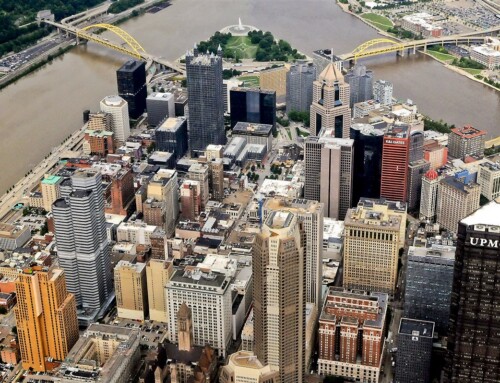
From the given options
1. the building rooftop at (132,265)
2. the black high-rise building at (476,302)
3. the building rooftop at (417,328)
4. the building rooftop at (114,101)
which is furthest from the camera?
the building rooftop at (114,101)

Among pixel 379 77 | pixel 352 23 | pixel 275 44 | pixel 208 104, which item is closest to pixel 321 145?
pixel 208 104

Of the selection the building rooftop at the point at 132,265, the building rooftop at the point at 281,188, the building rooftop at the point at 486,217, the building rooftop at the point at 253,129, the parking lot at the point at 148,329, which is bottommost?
the parking lot at the point at 148,329

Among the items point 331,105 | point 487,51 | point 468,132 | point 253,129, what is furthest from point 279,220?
point 487,51

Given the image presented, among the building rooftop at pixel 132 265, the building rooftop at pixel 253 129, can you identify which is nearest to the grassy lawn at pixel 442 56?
the building rooftop at pixel 253 129

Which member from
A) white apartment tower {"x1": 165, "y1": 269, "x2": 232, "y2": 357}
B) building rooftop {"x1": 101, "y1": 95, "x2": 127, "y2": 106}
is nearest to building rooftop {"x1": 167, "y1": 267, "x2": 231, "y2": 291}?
white apartment tower {"x1": 165, "y1": 269, "x2": 232, "y2": 357}

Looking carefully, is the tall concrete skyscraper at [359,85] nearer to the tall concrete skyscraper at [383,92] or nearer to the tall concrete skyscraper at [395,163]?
the tall concrete skyscraper at [383,92]

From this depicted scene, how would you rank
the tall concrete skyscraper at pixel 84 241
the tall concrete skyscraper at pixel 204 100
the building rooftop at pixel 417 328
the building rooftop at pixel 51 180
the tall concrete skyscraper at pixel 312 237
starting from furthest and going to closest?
the tall concrete skyscraper at pixel 204 100 < the building rooftop at pixel 51 180 < the tall concrete skyscraper at pixel 84 241 < the tall concrete skyscraper at pixel 312 237 < the building rooftop at pixel 417 328

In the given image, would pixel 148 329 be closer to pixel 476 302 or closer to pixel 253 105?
pixel 476 302
